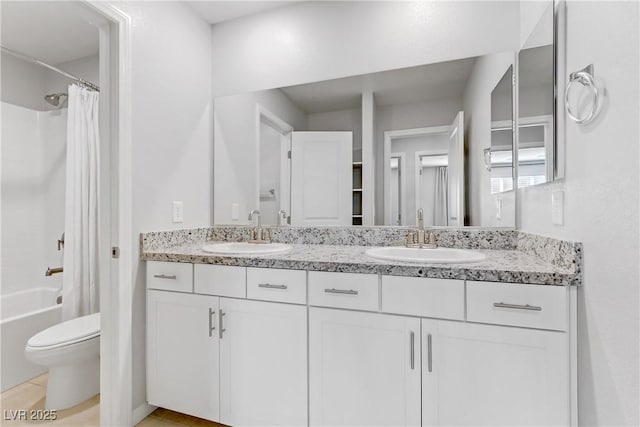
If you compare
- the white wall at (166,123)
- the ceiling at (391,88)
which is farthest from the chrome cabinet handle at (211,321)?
the ceiling at (391,88)

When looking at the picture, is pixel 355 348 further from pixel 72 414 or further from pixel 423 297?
pixel 72 414

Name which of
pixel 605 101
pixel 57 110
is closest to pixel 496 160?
pixel 605 101

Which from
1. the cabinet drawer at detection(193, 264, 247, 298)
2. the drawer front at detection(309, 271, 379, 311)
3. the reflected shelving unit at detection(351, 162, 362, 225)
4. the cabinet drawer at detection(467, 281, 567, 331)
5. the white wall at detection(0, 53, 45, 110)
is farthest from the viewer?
the white wall at detection(0, 53, 45, 110)

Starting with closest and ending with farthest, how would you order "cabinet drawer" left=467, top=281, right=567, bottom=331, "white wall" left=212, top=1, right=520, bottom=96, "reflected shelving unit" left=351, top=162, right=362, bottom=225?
"cabinet drawer" left=467, top=281, right=567, bottom=331, "white wall" left=212, top=1, right=520, bottom=96, "reflected shelving unit" left=351, top=162, right=362, bottom=225

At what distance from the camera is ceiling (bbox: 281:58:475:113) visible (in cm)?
170

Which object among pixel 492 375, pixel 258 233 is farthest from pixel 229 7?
pixel 492 375

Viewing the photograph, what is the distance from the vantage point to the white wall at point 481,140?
1.62 meters

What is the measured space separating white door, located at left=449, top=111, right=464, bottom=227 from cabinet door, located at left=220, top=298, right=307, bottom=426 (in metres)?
0.98

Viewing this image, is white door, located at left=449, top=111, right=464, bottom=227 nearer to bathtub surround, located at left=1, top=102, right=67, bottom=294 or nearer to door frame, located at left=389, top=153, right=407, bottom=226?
door frame, located at left=389, top=153, right=407, bottom=226

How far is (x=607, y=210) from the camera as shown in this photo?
85 cm

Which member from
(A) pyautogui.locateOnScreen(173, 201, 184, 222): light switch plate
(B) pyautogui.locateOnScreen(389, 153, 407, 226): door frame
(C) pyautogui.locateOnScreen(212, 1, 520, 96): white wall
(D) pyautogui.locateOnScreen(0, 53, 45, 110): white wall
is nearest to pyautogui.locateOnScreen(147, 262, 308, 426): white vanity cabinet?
(A) pyautogui.locateOnScreen(173, 201, 184, 222): light switch plate

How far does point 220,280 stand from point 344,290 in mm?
610

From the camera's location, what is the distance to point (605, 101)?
862 mm

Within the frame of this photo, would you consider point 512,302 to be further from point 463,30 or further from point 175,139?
point 175,139
